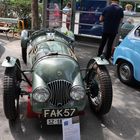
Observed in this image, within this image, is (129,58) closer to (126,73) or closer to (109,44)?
(126,73)

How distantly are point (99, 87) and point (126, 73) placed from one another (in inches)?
81.2

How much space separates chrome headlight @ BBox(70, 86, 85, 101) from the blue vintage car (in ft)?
7.36

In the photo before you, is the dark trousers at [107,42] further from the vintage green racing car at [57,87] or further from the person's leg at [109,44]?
the vintage green racing car at [57,87]

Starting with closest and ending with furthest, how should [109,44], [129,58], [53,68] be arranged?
[53,68], [129,58], [109,44]

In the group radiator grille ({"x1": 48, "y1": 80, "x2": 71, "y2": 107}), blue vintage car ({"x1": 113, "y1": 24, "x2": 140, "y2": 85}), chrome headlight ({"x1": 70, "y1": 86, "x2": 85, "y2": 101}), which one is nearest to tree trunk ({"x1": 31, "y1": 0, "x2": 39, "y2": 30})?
blue vintage car ({"x1": 113, "y1": 24, "x2": 140, "y2": 85})

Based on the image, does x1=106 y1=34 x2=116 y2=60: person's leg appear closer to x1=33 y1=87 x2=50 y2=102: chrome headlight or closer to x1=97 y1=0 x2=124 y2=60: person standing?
x1=97 y1=0 x2=124 y2=60: person standing

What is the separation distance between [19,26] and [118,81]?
6270 millimetres

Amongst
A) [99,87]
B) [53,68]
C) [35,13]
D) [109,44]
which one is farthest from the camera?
[35,13]

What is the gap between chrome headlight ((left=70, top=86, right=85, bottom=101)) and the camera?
435cm

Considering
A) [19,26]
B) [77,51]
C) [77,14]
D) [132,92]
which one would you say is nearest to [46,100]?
[132,92]

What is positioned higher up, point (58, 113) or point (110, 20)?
point (110, 20)

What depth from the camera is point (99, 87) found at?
4.89 m

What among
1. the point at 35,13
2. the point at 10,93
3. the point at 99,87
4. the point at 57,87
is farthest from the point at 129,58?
the point at 35,13

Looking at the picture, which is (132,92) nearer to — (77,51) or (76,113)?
(76,113)
